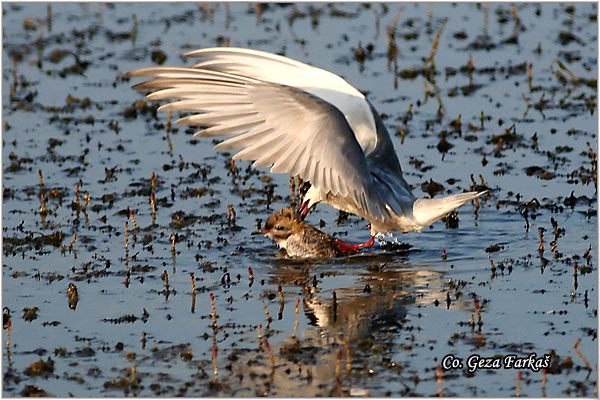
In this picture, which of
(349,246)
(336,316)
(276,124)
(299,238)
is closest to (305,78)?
(299,238)

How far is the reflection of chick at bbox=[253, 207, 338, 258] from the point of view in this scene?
27.8 ft

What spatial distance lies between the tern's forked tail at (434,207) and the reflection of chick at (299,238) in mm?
752

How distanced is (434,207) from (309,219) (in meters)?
1.71

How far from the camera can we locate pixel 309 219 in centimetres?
940

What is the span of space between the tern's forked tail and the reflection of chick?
29.6 inches

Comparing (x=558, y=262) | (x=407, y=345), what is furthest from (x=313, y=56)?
(x=407, y=345)

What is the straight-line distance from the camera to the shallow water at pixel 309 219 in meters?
6.35

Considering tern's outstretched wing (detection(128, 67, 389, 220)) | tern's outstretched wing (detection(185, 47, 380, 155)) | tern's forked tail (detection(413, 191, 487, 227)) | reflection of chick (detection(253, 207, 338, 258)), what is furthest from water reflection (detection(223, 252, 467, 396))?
tern's outstretched wing (detection(185, 47, 380, 155))

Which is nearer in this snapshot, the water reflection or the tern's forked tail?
the water reflection

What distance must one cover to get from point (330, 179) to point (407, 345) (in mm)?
1106

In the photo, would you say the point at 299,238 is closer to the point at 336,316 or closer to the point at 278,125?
the point at 336,316

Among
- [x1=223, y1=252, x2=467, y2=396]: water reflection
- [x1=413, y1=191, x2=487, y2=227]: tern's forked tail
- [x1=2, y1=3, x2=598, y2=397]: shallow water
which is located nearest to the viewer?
[x1=223, y1=252, x2=467, y2=396]: water reflection

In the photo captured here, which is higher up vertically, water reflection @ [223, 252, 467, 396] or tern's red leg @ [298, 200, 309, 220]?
tern's red leg @ [298, 200, 309, 220]

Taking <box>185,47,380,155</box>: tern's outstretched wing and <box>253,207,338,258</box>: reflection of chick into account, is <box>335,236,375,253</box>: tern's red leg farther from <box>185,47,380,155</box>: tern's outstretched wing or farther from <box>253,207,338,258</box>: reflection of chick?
<box>185,47,380,155</box>: tern's outstretched wing
